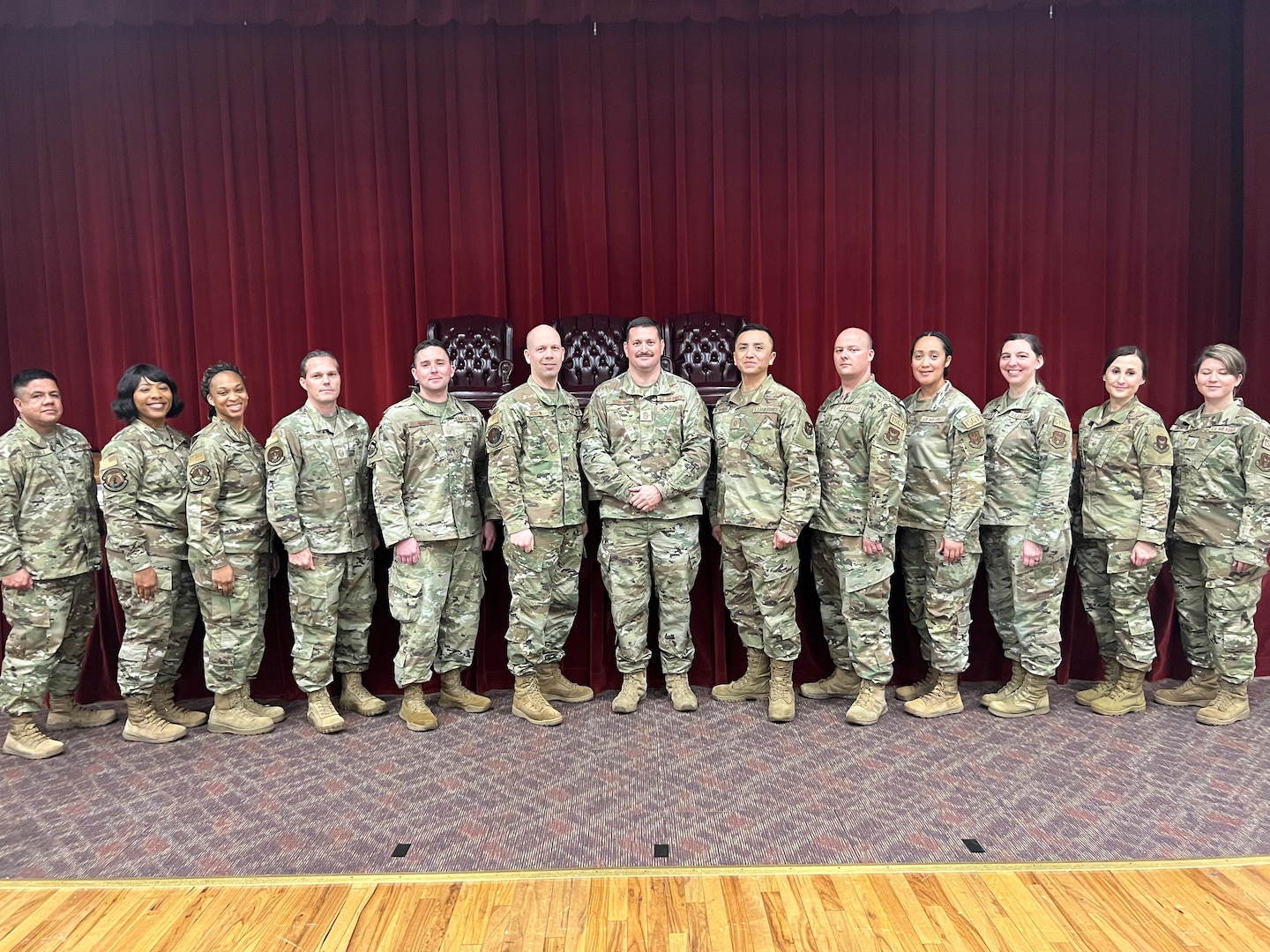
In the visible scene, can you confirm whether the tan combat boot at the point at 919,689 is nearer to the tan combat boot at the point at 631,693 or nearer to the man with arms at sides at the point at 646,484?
the man with arms at sides at the point at 646,484

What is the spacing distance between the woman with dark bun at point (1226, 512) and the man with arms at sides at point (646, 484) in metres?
2.04

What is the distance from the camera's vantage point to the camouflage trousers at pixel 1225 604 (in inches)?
127

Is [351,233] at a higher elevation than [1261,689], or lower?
higher

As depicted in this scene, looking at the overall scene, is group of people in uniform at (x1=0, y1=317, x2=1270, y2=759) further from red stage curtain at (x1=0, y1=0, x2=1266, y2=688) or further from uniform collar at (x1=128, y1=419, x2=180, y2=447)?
red stage curtain at (x1=0, y1=0, x2=1266, y2=688)

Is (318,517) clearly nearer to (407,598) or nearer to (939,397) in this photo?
(407,598)

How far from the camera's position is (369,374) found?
459 cm

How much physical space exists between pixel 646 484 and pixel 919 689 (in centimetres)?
157

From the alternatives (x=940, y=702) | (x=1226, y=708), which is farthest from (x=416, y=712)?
(x=1226, y=708)

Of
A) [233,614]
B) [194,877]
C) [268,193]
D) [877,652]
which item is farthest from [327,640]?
[268,193]

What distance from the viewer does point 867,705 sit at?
325 centimetres

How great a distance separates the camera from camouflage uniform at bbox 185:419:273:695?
317 centimetres

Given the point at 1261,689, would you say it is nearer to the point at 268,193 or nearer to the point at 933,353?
the point at 933,353

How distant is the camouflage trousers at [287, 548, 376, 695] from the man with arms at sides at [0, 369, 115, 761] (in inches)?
34.0

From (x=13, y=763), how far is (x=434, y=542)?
5.93ft
